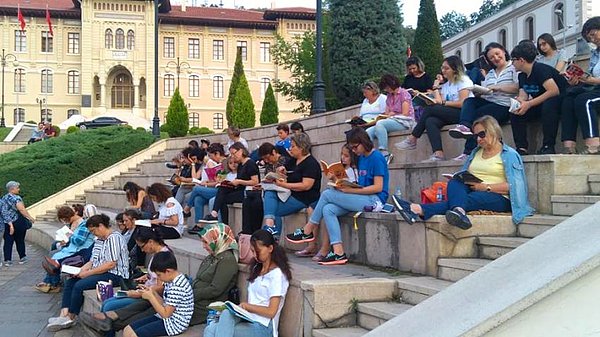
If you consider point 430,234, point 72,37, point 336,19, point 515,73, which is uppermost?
point 72,37

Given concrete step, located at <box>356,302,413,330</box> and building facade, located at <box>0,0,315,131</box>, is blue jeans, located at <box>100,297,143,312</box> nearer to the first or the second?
concrete step, located at <box>356,302,413,330</box>

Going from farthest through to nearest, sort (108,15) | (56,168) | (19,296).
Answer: (108,15), (56,168), (19,296)

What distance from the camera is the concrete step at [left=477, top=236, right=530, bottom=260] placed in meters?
5.64

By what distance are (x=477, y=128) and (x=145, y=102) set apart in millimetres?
58885

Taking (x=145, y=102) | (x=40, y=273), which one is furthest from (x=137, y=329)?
(x=145, y=102)

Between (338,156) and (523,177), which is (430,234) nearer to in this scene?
(523,177)

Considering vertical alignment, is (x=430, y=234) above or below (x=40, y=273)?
above

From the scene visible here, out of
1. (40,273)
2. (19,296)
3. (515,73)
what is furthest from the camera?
(40,273)

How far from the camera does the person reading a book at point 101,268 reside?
8.55 m

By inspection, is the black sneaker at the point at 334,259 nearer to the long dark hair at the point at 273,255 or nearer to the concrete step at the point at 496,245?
the long dark hair at the point at 273,255

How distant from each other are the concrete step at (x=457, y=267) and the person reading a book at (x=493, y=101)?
1980 mm

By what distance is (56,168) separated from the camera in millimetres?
22359

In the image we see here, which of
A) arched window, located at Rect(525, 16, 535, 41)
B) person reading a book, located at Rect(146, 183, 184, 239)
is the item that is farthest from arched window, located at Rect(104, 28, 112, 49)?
person reading a book, located at Rect(146, 183, 184, 239)

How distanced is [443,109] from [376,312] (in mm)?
3950
